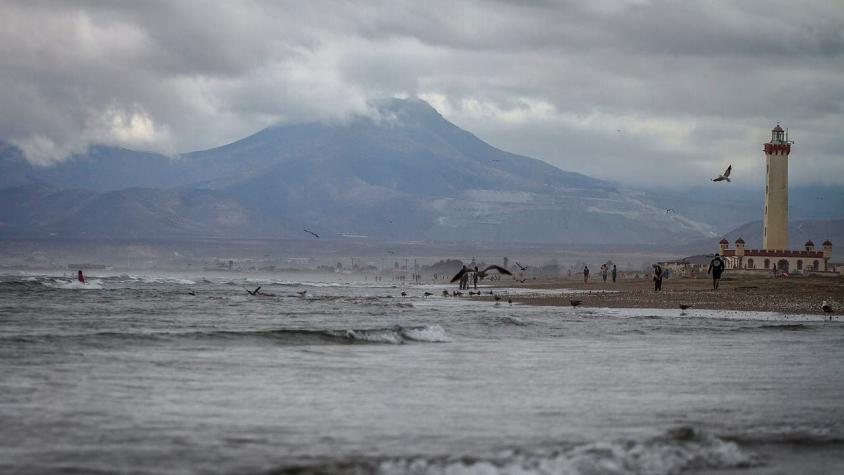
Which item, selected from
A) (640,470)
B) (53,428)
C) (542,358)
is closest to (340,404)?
(53,428)

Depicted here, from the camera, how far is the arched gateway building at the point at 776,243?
94938 mm

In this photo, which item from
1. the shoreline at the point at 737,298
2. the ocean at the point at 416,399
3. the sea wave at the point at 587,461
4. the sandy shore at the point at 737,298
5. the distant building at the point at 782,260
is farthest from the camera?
the distant building at the point at 782,260

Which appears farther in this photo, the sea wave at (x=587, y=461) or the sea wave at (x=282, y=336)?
the sea wave at (x=282, y=336)

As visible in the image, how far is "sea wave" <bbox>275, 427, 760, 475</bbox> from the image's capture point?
13180 mm

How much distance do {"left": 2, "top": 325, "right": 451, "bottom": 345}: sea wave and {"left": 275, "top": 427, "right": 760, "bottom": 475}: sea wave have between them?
1577 centimetres

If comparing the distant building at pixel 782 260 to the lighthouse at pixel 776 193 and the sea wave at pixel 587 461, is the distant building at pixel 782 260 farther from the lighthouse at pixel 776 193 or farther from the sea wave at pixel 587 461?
the sea wave at pixel 587 461

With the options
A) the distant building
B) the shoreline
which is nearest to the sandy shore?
the shoreline

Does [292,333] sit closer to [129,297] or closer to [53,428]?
Result: [53,428]

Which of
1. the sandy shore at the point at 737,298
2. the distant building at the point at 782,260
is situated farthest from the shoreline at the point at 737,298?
the distant building at the point at 782,260

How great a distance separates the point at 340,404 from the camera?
1800cm

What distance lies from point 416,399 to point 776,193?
88.7 m

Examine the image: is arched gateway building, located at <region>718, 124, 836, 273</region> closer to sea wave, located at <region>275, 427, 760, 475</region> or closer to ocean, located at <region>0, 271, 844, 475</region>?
ocean, located at <region>0, 271, 844, 475</region>

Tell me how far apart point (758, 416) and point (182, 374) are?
33.7 feet

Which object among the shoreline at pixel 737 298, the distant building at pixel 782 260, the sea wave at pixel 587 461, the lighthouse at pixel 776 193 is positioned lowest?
the sea wave at pixel 587 461
